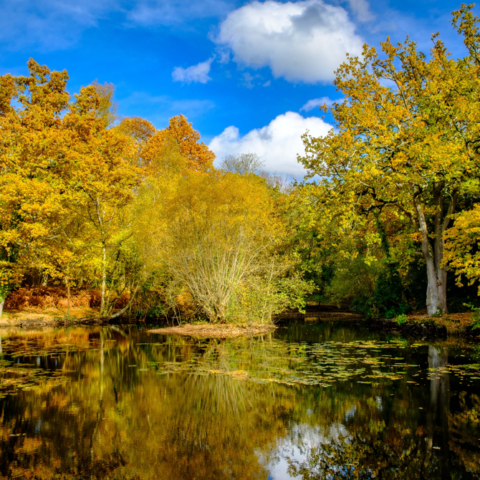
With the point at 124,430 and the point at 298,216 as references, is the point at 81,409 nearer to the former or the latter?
the point at 124,430

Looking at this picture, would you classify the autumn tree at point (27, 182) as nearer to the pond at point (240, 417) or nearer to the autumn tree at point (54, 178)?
the autumn tree at point (54, 178)

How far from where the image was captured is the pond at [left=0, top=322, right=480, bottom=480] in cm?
434

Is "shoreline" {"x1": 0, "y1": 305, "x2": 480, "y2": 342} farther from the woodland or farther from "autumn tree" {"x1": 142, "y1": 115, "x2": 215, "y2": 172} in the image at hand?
"autumn tree" {"x1": 142, "y1": 115, "x2": 215, "y2": 172}

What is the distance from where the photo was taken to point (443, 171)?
16578 mm

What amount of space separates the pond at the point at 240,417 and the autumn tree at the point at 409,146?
791 cm

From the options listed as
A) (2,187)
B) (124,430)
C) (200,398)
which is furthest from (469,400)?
(2,187)

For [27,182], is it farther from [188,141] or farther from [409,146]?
[188,141]

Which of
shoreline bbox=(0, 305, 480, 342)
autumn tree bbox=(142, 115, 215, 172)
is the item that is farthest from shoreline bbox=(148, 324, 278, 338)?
autumn tree bbox=(142, 115, 215, 172)

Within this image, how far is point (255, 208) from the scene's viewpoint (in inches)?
766

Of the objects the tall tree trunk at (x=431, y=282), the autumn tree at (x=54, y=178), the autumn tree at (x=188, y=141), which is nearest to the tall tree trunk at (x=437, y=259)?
the tall tree trunk at (x=431, y=282)

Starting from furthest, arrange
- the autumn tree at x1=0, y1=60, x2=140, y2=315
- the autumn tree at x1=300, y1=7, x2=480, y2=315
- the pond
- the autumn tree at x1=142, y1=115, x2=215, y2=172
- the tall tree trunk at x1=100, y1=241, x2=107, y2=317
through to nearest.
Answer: the autumn tree at x1=142, y1=115, x2=215, y2=172, the tall tree trunk at x1=100, y1=241, x2=107, y2=317, the autumn tree at x1=0, y1=60, x2=140, y2=315, the autumn tree at x1=300, y1=7, x2=480, y2=315, the pond

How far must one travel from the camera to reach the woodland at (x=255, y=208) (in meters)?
16.8

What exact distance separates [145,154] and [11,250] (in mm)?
20672

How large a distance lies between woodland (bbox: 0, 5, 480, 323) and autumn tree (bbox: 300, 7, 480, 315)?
8cm
